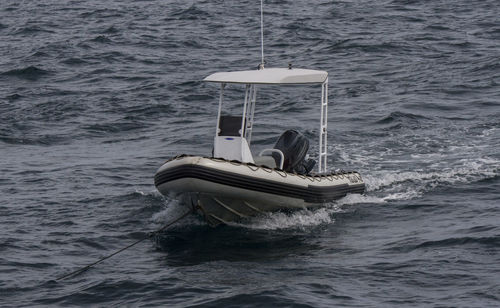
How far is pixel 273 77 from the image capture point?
43.4ft

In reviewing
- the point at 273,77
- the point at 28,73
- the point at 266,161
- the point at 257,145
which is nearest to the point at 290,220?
the point at 266,161

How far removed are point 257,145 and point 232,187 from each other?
19.0ft

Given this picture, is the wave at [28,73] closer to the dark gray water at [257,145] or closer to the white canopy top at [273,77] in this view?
the dark gray water at [257,145]

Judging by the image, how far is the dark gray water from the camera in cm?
1091

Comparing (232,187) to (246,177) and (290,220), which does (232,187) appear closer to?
(246,177)

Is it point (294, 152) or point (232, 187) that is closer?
point (232, 187)

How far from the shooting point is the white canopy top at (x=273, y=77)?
13141 millimetres

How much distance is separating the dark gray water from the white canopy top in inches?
72.4

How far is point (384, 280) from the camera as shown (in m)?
10.7

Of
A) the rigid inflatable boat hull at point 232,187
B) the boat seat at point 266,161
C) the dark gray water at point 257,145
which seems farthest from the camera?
the boat seat at point 266,161

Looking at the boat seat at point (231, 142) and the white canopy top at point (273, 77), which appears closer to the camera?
the white canopy top at point (273, 77)

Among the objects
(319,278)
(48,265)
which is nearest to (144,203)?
(48,265)

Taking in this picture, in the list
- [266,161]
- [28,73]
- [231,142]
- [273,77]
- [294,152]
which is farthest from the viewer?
[28,73]

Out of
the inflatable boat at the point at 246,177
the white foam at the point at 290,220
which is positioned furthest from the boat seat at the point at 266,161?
the white foam at the point at 290,220
